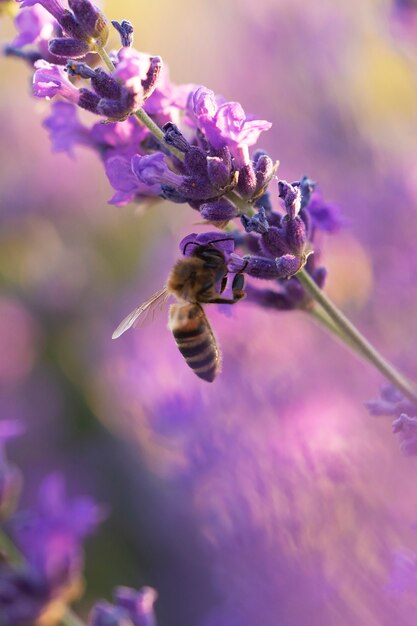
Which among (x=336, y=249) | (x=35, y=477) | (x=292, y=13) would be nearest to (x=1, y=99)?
(x=292, y=13)

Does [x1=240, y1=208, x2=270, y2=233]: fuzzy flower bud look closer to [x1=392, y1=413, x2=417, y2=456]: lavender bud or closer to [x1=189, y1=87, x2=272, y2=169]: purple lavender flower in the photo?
[x1=189, y1=87, x2=272, y2=169]: purple lavender flower

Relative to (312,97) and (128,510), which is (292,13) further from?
(128,510)

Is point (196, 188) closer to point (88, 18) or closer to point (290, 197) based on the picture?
point (290, 197)

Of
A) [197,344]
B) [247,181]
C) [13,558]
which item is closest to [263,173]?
[247,181]

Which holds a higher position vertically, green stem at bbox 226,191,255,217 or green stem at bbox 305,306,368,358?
green stem at bbox 226,191,255,217

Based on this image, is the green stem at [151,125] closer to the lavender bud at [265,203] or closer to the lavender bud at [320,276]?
the lavender bud at [265,203]

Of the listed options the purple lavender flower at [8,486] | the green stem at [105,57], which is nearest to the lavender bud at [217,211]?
the green stem at [105,57]

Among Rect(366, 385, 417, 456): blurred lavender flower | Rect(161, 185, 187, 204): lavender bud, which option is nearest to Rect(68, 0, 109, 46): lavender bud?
Rect(161, 185, 187, 204): lavender bud
